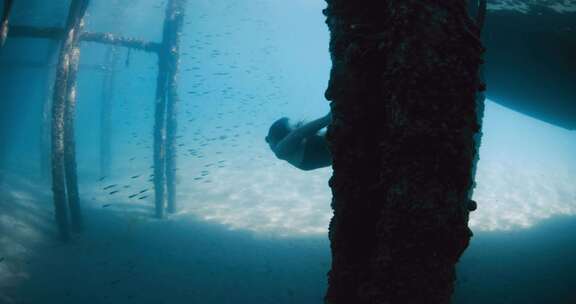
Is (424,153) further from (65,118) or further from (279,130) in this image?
(65,118)

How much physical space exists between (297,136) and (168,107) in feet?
26.6

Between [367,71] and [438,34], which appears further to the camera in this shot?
[367,71]

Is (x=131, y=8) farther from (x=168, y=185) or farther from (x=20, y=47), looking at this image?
(x=168, y=185)

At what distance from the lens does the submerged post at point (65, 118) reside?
8.31m

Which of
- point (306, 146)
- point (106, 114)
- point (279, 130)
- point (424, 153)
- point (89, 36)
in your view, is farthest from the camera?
point (106, 114)

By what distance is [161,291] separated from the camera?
6766mm

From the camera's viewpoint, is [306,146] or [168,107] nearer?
[306,146]

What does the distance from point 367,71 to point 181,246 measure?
8330mm

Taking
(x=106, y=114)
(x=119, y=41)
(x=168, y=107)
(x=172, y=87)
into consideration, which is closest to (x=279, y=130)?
(x=172, y=87)

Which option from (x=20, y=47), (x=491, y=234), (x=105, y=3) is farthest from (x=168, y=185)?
(x=105, y=3)

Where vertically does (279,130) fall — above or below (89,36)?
below

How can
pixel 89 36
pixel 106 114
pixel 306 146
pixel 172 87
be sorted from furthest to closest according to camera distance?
pixel 106 114, pixel 172 87, pixel 89 36, pixel 306 146

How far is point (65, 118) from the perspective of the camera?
869 centimetres

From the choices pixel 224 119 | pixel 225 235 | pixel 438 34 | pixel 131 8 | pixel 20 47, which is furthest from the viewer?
pixel 224 119
